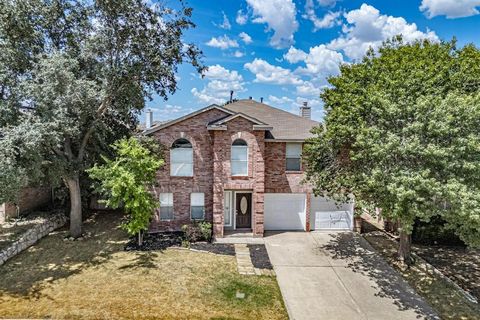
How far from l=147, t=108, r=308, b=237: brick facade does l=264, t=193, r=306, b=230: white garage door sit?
0.60m

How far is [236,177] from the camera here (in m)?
18.2

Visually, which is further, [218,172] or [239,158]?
[239,158]

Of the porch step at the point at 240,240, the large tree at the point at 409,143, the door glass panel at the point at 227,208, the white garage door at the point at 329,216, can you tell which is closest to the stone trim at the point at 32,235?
the porch step at the point at 240,240

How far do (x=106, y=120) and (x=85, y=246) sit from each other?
25.6 feet

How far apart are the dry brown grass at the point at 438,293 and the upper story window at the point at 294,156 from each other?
6502 mm

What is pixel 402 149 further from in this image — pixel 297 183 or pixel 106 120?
pixel 106 120

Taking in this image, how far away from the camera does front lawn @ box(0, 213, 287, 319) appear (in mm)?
11031

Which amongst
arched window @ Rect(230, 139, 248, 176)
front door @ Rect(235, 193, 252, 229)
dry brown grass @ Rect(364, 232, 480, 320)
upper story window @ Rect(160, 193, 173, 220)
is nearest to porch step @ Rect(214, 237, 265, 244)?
front door @ Rect(235, 193, 252, 229)

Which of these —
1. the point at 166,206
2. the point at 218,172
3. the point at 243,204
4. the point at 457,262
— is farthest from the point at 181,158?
the point at 457,262

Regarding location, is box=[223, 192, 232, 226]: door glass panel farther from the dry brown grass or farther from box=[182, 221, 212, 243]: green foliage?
the dry brown grass

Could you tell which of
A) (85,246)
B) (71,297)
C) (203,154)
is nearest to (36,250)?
(85,246)

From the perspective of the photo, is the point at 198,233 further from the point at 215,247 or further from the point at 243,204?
the point at 243,204

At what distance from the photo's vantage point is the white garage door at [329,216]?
781 inches

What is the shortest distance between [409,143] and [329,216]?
9.12 m
